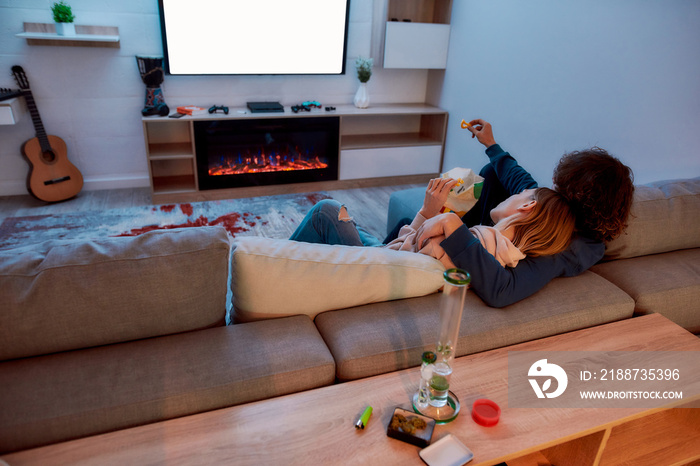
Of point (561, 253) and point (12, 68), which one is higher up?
point (12, 68)

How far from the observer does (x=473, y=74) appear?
13.1 ft

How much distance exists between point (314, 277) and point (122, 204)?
9.48 ft

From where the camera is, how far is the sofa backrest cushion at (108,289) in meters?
1.10

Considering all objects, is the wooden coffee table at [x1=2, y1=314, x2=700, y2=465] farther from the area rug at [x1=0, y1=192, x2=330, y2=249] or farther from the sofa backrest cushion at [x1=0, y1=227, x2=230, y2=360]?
the area rug at [x1=0, y1=192, x2=330, y2=249]

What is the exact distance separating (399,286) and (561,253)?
0.56 meters

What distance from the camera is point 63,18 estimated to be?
3.29 metres

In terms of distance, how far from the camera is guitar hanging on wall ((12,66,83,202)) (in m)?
3.51

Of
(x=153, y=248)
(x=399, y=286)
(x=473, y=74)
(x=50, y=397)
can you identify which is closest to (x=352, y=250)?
(x=399, y=286)

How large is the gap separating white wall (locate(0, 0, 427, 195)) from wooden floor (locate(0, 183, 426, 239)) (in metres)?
0.14

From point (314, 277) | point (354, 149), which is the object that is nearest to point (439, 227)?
point (314, 277)

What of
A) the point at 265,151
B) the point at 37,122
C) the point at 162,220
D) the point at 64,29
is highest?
the point at 64,29

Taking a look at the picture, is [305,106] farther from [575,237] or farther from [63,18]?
[575,237]

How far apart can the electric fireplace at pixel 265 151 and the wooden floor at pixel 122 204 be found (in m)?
0.35

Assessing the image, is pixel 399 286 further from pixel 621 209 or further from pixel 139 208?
pixel 139 208
